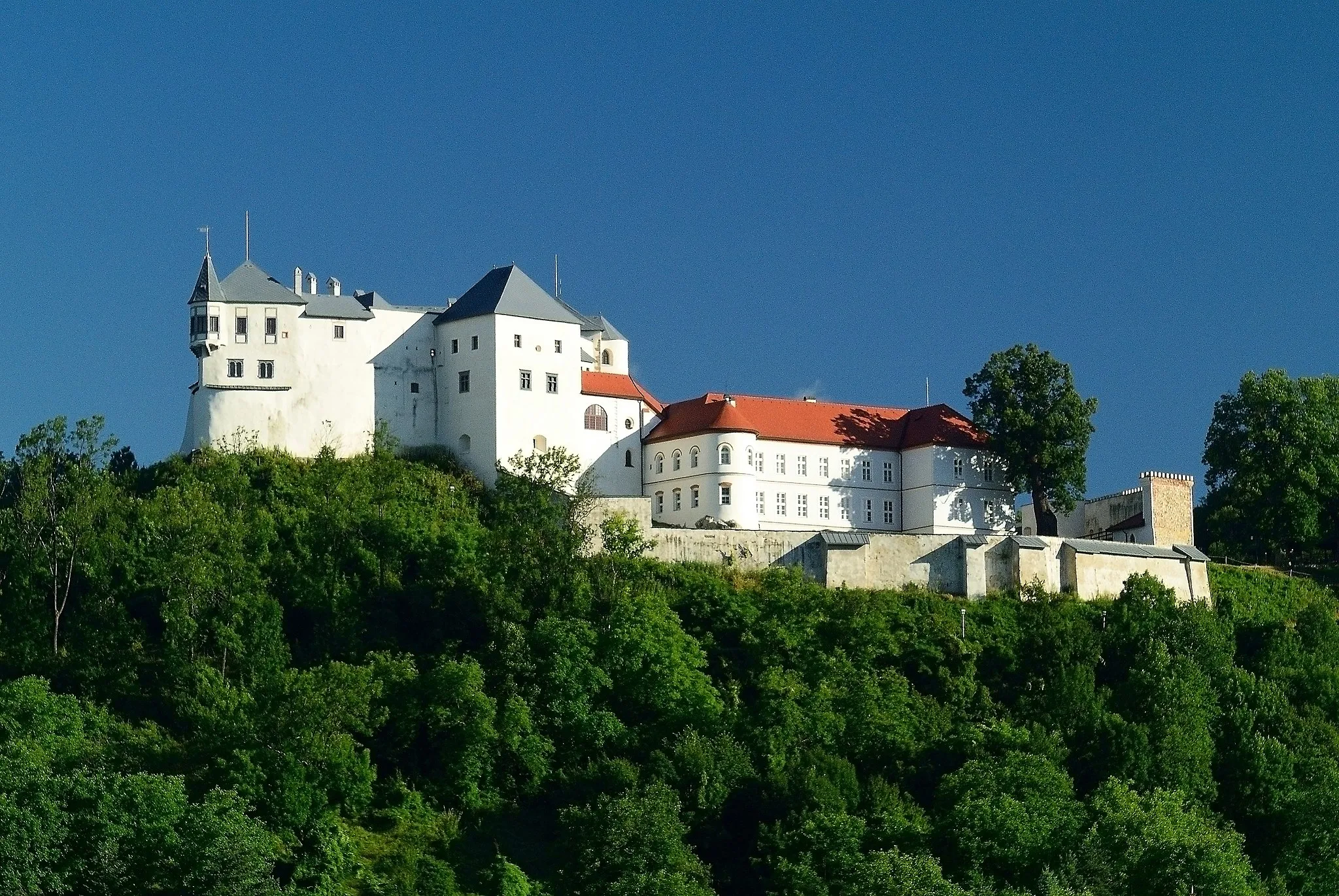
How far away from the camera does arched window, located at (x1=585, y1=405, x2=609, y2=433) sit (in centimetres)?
8794

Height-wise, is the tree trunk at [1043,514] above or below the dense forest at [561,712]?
above

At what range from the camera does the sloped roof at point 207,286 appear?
3396 inches

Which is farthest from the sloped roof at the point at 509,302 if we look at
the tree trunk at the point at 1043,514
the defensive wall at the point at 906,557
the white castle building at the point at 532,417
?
the tree trunk at the point at 1043,514

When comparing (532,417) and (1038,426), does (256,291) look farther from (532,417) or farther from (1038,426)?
(1038,426)

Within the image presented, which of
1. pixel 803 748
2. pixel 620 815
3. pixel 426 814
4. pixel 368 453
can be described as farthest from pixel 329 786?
pixel 368 453


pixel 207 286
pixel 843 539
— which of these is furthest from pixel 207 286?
pixel 843 539

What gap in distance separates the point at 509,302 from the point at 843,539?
43.3 ft

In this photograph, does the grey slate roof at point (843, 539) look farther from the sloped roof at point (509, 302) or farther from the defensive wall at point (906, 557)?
the sloped roof at point (509, 302)

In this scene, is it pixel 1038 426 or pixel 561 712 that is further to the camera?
pixel 1038 426

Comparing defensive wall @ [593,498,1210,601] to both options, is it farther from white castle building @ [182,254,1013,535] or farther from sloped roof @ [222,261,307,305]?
sloped roof @ [222,261,307,305]

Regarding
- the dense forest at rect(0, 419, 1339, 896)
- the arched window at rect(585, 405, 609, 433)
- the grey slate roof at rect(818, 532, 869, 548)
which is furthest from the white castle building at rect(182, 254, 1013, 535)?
the grey slate roof at rect(818, 532, 869, 548)

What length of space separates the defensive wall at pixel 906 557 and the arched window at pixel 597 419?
4928mm

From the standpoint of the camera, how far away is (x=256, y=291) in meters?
86.9

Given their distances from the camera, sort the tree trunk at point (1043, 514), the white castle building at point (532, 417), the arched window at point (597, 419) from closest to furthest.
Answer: the white castle building at point (532, 417), the arched window at point (597, 419), the tree trunk at point (1043, 514)
